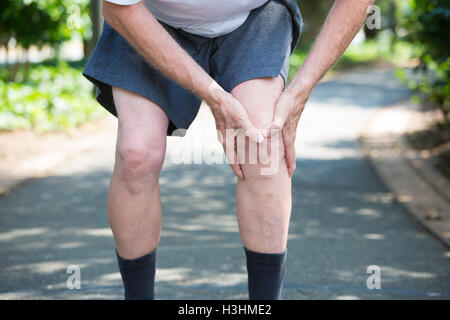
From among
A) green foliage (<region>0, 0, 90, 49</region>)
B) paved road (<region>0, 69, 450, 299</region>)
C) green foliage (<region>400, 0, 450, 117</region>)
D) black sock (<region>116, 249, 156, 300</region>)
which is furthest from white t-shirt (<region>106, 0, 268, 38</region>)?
green foliage (<region>0, 0, 90, 49</region>)

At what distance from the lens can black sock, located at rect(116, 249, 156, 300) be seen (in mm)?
2055

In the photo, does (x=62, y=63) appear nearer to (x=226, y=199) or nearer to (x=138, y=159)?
(x=226, y=199)

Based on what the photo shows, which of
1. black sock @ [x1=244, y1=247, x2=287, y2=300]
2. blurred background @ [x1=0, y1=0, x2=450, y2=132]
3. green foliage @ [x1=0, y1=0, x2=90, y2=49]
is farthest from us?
green foliage @ [x1=0, y1=0, x2=90, y2=49]

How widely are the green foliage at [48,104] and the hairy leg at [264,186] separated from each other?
550 centimetres

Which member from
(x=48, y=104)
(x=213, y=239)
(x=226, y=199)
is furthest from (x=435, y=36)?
(x=48, y=104)

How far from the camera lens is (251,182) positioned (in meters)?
1.98

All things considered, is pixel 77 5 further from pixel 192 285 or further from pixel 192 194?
pixel 192 285

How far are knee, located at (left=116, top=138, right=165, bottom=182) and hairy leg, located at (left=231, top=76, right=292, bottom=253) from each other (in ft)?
0.90

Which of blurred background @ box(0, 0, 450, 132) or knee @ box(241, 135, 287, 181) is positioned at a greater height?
blurred background @ box(0, 0, 450, 132)

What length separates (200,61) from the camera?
7.04ft

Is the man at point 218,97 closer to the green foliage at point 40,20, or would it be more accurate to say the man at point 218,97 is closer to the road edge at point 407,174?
the road edge at point 407,174

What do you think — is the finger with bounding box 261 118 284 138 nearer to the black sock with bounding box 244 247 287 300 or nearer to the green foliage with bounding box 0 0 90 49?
the black sock with bounding box 244 247 287 300
